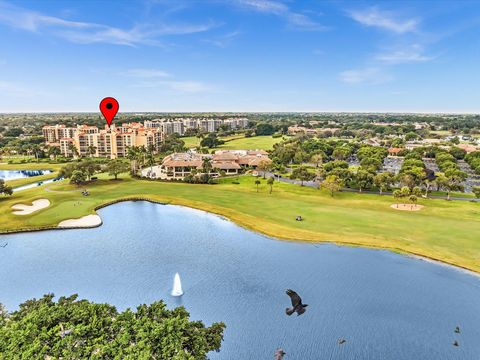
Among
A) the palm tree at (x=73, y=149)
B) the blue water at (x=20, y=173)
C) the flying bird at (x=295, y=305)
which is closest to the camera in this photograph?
the flying bird at (x=295, y=305)

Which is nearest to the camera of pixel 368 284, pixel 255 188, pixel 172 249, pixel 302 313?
pixel 302 313

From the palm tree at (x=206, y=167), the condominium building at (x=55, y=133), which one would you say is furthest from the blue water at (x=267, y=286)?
the condominium building at (x=55, y=133)

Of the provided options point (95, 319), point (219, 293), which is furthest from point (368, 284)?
point (95, 319)

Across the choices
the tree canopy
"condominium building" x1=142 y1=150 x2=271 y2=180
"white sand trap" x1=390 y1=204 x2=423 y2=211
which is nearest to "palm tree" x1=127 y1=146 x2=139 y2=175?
"condominium building" x1=142 y1=150 x2=271 y2=180

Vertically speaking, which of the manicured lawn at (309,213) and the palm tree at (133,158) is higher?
the palm tree at (133,158)

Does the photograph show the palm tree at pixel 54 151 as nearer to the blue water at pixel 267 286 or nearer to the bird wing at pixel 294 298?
the blue water at pixel 267 286

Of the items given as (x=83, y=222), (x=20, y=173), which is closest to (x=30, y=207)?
(x=83, y=222)

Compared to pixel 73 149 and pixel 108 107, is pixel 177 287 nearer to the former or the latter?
pixel 108 107

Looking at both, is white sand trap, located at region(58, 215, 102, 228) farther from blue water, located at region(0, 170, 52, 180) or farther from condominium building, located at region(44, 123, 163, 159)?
condominium building, located at region(44, 123, 163, 159)

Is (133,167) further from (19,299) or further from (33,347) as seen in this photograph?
(33,347)
